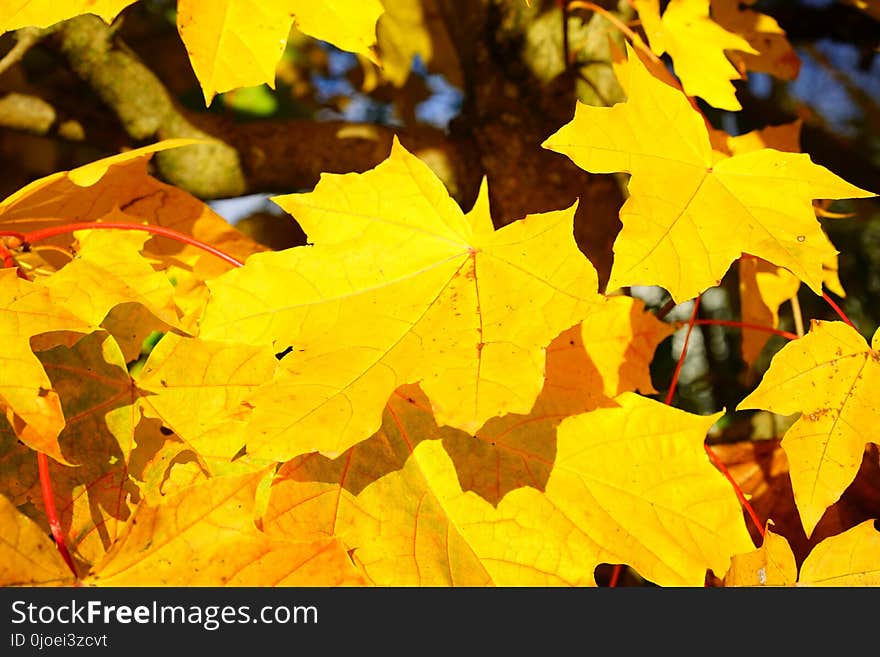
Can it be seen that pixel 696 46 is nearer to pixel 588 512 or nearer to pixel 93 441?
pixel 588 512

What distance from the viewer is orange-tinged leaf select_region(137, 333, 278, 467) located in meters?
0.58

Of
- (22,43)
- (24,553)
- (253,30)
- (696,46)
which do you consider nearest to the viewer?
(24,553)

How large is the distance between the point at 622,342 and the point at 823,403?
0.48ft

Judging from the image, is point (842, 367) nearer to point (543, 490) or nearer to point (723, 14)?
point (543, 490)

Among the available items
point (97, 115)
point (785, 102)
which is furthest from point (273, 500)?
point (785, 102)

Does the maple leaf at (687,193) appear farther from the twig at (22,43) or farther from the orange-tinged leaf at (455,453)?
the twig at (22,43)

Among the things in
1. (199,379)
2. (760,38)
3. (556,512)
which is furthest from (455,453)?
(760,38)

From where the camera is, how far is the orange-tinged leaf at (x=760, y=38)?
0.89 meters

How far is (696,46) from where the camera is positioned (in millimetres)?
749

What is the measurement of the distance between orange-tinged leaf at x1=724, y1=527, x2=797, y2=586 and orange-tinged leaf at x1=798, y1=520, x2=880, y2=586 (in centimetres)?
1

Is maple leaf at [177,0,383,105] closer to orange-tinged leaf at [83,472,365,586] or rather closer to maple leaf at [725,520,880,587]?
orange-tinged leaf at [83,472,365,586]

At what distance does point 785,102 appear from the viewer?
2.06m

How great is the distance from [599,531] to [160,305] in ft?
1.12

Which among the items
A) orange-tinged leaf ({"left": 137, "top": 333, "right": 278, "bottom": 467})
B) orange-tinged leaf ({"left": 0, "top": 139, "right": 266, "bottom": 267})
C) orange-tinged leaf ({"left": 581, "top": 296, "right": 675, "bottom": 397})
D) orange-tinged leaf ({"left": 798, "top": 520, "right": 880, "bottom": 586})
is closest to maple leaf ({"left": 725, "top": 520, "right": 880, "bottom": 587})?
orange-tinged leaf ({"left": 798, "top": 520, "right": 880, "bottom": 586})
